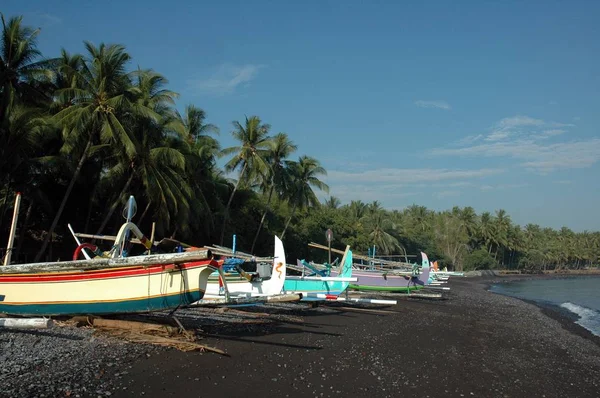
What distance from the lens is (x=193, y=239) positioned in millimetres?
32719

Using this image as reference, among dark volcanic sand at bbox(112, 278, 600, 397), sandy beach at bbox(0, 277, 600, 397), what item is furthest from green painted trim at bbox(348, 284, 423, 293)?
sandy beach at bbox(0, 277, 600, 397)

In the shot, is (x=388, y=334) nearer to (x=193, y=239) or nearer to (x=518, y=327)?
(x=518, y=327)

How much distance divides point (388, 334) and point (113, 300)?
23.6 ft

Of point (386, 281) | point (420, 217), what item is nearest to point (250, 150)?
point (386, 281)

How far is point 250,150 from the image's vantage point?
34125 mm

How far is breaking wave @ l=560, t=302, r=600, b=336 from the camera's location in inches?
749

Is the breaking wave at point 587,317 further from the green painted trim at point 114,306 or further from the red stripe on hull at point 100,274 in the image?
the red stripe on hull at point 100,274

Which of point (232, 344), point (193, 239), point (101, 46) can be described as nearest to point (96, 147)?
point (101, 46)

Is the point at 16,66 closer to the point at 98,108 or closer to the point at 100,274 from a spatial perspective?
the point at 98,108

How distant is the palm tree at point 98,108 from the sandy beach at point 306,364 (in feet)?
43.4

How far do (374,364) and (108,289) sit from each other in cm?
564

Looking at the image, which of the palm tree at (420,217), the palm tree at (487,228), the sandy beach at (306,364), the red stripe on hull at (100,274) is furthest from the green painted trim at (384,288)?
the palm tree at (487,228)

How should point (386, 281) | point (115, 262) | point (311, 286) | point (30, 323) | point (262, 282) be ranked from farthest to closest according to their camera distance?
point (386, 281)
point (311, 286)
point (262, 282)
point (115, 262)
point (30, 323)

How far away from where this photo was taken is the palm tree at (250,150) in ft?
111
